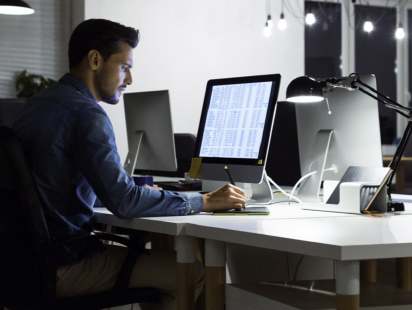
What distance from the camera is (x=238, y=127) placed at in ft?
6.32

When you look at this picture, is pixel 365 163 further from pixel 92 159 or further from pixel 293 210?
pixel 92 159

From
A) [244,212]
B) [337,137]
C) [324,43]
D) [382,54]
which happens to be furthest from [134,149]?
[382,54]

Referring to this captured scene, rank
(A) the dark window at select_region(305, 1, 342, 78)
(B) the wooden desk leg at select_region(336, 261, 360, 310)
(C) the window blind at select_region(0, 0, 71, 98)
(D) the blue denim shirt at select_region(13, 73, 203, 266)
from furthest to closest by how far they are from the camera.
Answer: (A) the dark window at select_region(305, 1, 342, 78) → (C) the window blind at select_region(0, 0, 71, 98) → (D) the blue denim shirt at select_region(13, 73, 203, 266) → (B) the wooden desk leg at select_region(336, 261, 360, 310)

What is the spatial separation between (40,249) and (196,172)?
792 millimetres

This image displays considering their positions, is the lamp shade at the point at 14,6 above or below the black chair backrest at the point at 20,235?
above

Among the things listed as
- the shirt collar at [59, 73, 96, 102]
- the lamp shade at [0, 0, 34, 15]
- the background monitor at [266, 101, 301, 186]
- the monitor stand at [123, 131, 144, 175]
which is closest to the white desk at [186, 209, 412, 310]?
the shirt collar at [59, 73, 96, 102]

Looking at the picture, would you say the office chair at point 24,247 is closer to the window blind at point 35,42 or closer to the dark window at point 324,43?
the window blind at point 35,42

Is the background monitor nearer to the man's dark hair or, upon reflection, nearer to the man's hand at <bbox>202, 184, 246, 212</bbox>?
the man's hand at <bbox>202, 184, 246, 212</bbox>

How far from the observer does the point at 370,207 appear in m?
1.65

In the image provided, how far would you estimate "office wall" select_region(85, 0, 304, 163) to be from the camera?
16.9 ft

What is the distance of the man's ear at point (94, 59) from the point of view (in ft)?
5.51

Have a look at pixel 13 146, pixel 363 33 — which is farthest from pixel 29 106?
pixel 363 33

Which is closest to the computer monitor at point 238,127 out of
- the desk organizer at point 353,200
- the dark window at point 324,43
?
the desk organizer at point 353,200

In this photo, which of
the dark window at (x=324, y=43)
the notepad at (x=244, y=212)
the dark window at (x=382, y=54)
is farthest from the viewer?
the dark window at (x=382, y=54)
